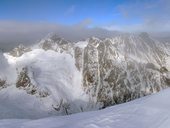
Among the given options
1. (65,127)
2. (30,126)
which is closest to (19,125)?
(30,126)

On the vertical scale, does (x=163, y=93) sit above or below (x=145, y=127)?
above

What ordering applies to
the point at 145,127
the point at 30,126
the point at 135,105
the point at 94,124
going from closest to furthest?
the point at 145,127
the point at 94,124
the point at 30,126
the point at 135,105

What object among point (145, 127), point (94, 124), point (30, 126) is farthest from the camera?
point (30, 126)

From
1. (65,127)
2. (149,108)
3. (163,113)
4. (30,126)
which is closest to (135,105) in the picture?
(149,108)

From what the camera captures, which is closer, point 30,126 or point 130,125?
point 130,125

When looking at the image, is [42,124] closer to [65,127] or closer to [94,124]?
[65,127]

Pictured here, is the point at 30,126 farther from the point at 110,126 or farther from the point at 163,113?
the point at 163,113
